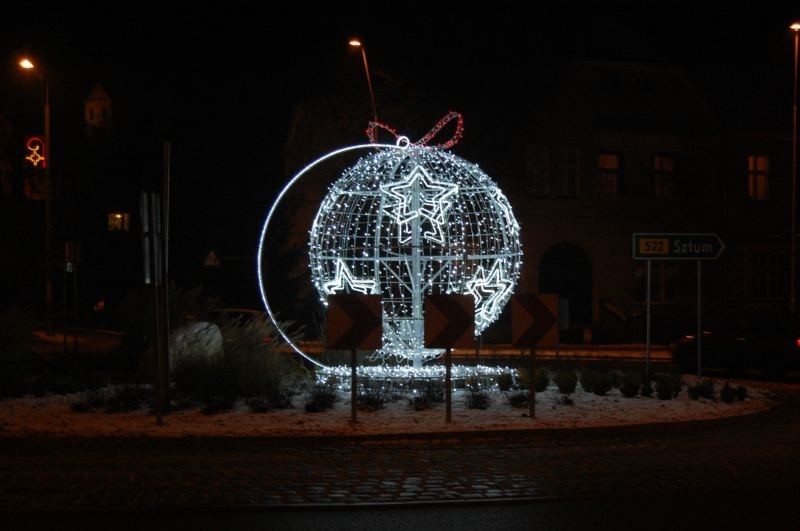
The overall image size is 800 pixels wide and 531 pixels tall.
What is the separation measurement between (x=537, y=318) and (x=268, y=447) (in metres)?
3.88

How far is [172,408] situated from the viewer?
14227 millimetres

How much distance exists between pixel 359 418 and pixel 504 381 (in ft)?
9.66

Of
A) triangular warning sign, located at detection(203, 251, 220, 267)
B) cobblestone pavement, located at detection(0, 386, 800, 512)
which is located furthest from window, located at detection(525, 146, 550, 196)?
cobblestone pavement, located at detection(0, 386, 800, 512)

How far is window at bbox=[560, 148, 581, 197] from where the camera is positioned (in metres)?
38.3

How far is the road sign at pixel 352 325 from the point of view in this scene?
13359 millimetres

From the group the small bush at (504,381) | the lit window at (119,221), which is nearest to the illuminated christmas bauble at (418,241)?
the small bush at (504,381)

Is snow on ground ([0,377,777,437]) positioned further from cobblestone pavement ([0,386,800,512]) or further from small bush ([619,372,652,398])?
cobblestone pavement ([0,386,800,512])

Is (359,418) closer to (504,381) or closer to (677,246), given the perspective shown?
(504,381)

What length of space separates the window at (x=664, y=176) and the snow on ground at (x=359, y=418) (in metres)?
24.6

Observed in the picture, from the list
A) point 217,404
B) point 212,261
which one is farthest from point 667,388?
point 212,261

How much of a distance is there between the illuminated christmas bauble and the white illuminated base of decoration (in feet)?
1.15

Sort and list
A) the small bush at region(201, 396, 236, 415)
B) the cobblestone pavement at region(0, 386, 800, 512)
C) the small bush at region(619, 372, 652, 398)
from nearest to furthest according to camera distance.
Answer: the cobblestone pavement at region(0, 386, 800, 512), the small bush at region(201, 396, 236, 415), the small bush at region(619, 372, 652, 398)

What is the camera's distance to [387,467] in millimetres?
10750

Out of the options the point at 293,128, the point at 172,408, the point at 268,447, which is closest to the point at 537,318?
the point at 268,447
